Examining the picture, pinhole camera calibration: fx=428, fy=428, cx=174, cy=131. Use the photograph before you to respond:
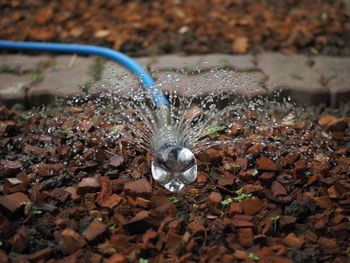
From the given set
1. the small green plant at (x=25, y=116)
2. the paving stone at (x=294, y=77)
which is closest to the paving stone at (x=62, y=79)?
the small green plant at (x=25, y=116)

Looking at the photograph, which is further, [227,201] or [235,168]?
[235,168]

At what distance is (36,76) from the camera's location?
9.04 feet

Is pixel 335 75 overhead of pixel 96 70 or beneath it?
beneath

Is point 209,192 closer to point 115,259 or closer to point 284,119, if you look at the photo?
point 115,259

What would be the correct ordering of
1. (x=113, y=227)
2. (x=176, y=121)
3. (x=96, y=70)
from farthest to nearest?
(x=96, y=70) < (x=176, y=121) < (x=113, y=227)

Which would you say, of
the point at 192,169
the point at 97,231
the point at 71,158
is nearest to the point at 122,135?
the point at 71,158

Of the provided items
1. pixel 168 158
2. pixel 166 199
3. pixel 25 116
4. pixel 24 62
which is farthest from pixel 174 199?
pixel 24 62

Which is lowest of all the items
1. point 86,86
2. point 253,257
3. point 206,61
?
point 253,257

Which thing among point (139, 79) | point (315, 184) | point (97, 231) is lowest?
point (315, 184)

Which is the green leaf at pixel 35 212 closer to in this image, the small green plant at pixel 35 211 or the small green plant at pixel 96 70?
the small green plant at pixel 35 211

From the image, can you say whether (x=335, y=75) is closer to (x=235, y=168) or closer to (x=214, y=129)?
(x=214, y=129)

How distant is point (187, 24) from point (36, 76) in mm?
1277

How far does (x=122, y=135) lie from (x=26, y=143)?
0.48m

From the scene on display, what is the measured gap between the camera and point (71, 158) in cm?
199
